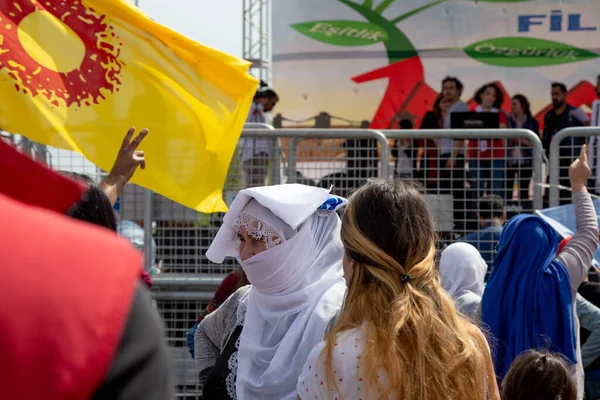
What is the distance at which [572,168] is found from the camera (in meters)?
4.92

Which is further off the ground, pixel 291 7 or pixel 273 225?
pixel 291 7

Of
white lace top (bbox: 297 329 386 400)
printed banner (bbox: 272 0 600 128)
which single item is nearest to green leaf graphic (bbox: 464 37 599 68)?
printed banner (bbox: 272 0 600 128)

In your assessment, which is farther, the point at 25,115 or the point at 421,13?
the point at 421,13

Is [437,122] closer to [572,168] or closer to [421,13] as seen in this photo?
[421,13]

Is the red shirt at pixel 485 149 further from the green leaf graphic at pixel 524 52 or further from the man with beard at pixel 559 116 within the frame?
the green leaf graphic at pixel 524 52

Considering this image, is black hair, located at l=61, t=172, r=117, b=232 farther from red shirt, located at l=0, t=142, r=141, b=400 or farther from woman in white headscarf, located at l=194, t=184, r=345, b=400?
red shirt, located at l=0, t=142, r=141, b=400

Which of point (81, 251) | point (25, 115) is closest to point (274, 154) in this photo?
point (25, 115)

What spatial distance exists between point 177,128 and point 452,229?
2365 mm

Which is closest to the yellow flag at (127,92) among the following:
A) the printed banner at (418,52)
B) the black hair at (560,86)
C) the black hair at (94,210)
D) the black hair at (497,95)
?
the black hair at (94,210)

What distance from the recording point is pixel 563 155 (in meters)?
6.41

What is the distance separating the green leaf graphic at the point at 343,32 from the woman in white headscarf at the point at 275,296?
9.16 meters

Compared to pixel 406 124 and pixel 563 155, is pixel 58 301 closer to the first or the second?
pixel 563 155

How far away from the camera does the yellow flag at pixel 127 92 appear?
4848 mm

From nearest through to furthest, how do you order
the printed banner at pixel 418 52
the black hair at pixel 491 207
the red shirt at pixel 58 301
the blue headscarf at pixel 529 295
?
the red shirt at pixel 58 301, the blue headscarf at pixel 529 295, the black hair at pixel 491 207, the printed banner at pixel 418 52
